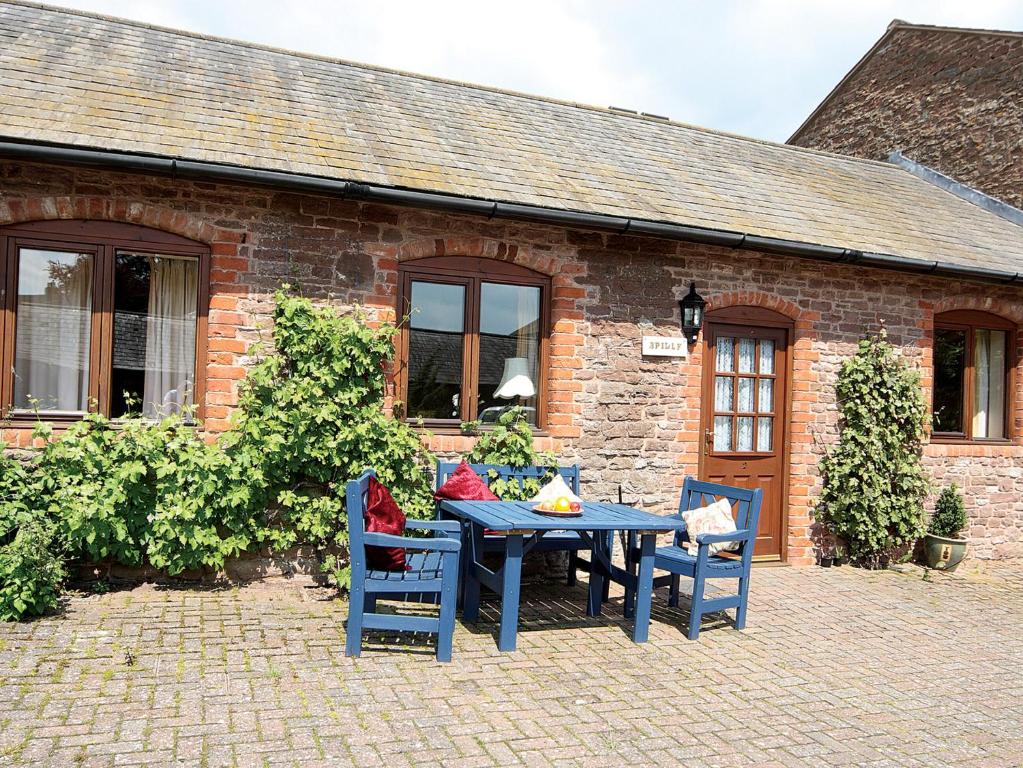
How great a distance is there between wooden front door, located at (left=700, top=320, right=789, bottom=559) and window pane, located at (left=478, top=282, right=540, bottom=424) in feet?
5.77

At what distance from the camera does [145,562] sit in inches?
239

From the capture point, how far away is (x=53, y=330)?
607 cm

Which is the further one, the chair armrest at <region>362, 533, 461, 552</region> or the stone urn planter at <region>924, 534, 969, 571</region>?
the stone urn planter at <region>924, 534, 969, 571</region>

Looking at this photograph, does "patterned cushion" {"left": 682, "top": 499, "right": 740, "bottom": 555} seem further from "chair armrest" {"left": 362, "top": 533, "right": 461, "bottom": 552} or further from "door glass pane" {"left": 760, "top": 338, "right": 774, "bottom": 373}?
"door glass pane" {"left": 760, "top": 338, "right": 774, "bottom": 373}

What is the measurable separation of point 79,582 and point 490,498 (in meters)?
2.99

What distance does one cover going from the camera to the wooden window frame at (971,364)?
9.03m

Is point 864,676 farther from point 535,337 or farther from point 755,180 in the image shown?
point 755,180

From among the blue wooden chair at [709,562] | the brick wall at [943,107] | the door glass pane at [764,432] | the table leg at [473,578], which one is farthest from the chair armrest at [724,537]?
the brick wall at [943,107]

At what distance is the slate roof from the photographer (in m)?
6.36

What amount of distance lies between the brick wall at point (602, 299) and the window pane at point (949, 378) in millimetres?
356

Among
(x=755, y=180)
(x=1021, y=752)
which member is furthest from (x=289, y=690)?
(x=755, y=180)

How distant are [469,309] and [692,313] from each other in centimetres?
208

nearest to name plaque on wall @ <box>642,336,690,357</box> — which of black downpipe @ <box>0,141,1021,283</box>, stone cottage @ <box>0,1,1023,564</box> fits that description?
stone cottage @ <box>0,1,1023,564</box>

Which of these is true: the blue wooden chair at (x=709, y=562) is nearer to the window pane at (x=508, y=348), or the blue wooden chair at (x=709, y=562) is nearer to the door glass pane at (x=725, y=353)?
the window pane at (x=508, y=348)
